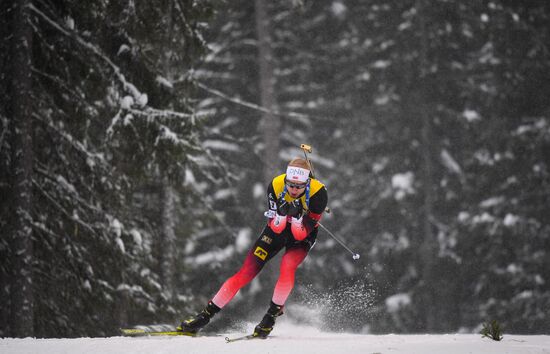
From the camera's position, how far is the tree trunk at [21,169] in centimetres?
1097

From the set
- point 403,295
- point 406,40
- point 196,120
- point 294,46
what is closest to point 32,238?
point 196,120

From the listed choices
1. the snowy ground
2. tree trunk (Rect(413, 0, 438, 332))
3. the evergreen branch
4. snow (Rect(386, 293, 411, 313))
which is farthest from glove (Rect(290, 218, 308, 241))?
tree trunk (Rect(413, 0, 438, 332))

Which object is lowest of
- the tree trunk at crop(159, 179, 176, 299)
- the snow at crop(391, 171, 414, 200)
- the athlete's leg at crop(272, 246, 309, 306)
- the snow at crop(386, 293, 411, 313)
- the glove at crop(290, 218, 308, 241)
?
the athlete's leg at crop(272, 246, 309, 306)

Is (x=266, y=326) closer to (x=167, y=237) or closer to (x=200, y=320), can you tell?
(x=200, y=320)

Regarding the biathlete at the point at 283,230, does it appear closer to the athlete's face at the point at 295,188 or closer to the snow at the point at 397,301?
the athlete's face at the point at 295,188

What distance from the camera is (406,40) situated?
91.1 feet

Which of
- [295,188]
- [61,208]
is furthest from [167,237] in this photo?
[295,188]

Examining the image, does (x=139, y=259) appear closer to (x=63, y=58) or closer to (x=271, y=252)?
(x=63, y=58)

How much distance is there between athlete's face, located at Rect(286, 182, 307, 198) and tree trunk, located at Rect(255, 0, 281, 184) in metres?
15.0

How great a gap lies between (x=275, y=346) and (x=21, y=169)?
5572 millimetres

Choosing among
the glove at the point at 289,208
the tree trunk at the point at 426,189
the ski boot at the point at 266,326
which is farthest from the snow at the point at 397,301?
the glove at the point at 289,208

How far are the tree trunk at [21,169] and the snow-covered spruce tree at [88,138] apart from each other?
5.5 inches

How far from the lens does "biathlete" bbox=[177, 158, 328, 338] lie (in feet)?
28.8

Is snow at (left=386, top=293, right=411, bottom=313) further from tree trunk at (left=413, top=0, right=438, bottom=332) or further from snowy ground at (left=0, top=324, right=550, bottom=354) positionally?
snowy ground at (left=0, top=324, right=550, bottom=354)
